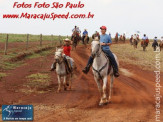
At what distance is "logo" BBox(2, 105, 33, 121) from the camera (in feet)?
30.0

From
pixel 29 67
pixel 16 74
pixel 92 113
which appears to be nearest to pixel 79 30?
pixel 29 67

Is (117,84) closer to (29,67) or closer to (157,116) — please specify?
(157,116)

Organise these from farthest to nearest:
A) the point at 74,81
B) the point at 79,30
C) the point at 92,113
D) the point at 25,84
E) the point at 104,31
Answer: the point at 79,30 → the point at 74,81 → the point at 25,84 → the point at 104,31 → the point at 92,113

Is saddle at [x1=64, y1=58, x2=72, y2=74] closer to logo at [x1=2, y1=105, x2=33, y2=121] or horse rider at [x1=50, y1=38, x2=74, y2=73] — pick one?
horse rider at [x1=50, y1=38, x2=74, y2=73]

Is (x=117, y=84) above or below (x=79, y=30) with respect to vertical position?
below

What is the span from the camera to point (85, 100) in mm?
12125

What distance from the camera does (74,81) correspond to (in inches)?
679

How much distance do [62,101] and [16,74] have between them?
7.86 meters

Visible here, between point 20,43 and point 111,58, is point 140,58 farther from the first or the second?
point 20,43

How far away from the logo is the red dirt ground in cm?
27

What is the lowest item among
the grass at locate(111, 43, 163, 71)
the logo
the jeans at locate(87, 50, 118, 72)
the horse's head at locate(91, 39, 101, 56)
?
the logo

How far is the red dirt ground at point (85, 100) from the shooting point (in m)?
9.54

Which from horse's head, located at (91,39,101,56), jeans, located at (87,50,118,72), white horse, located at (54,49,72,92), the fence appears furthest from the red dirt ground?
the fence

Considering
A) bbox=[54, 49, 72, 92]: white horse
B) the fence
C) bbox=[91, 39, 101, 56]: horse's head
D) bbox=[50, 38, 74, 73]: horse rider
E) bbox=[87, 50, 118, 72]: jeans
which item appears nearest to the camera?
bbox=[91, 39, 101, 56]: horse's head
